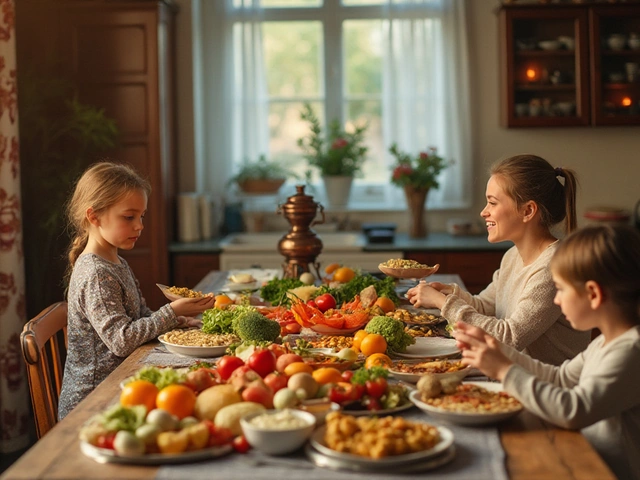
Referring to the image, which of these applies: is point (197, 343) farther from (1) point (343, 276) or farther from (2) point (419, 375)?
(1) point (343, 276)

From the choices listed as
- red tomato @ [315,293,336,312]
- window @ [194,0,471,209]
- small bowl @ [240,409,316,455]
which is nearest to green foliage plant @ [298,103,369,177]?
window @ [194,0,471,209]

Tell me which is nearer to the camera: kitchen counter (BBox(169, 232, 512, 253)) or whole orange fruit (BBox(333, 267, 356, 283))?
whole orange fruit (BBox(333, 267, 356, 283))

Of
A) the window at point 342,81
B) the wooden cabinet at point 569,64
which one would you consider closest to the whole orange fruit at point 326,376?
the wooden cabinet at point 569,64

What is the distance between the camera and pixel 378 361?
6.88ft

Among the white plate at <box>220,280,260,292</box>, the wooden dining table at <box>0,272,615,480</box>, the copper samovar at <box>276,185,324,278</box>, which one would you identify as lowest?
the wooden dining table at <box>0,272,615,480</box>

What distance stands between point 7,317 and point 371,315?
7.01ft

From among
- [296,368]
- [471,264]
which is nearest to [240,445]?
[296,368]

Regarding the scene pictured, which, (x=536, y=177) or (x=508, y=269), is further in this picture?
(x=508, y=269)

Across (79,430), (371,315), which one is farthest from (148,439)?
(371,315)

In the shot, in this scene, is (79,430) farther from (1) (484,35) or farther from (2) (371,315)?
(1) (484,35)

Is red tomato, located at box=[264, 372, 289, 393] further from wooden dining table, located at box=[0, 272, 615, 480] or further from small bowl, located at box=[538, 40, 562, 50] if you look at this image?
small bowl, located at box=[538, 40, 562, 50]

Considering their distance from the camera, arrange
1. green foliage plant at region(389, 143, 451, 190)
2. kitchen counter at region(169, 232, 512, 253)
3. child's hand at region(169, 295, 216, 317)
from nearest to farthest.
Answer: child's hand at region(169, 295, 216, 317) → kitchen counter at region(169, 232, 512, 253) → green foliage plant at region(389, 143, 451, 190)

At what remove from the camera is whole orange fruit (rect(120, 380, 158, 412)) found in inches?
66.4

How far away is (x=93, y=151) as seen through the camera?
5.09 meters
